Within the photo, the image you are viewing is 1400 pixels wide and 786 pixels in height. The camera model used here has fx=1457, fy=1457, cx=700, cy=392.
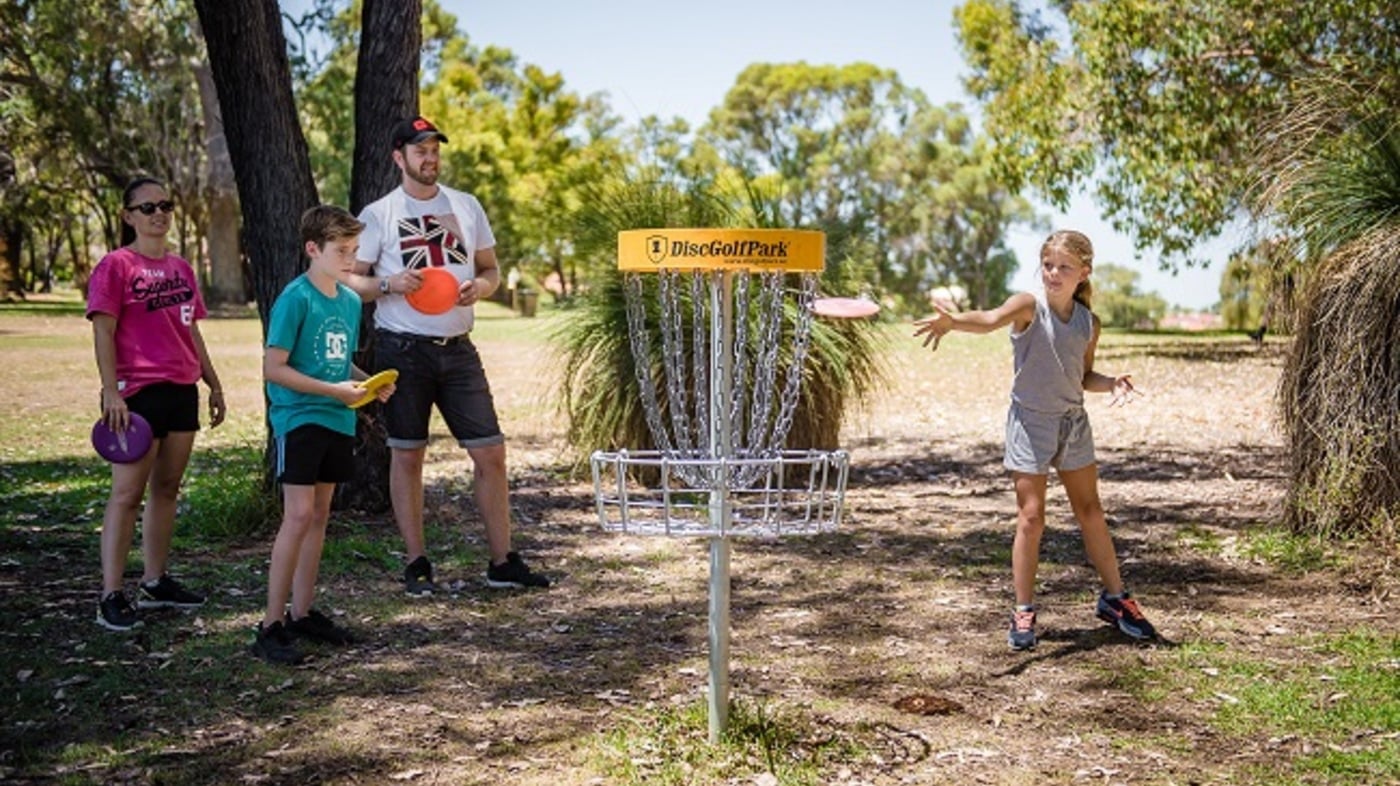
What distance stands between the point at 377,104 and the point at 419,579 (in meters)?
3.11

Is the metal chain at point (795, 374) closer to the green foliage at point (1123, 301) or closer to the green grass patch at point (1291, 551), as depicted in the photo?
the green grass patch at point (1291, 551)

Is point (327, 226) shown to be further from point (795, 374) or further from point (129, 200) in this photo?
point (795, 374)

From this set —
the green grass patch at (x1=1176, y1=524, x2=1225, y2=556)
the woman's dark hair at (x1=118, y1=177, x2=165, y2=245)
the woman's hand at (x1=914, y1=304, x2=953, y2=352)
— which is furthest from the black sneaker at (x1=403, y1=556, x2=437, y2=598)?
the green grass patch at (x1=1176, y1=524, x2=1225, y2=556)

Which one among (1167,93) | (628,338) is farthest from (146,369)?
(1167,93)

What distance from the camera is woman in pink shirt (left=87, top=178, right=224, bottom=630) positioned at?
5719 millimetres

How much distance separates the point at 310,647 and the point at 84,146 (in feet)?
132

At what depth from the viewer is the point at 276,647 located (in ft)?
17.3

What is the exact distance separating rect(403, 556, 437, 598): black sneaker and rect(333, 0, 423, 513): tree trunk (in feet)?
6.42

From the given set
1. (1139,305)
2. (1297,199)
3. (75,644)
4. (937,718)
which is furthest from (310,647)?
(1139,305)

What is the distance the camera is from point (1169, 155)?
20.0 meters

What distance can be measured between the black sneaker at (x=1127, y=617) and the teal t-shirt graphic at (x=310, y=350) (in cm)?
300

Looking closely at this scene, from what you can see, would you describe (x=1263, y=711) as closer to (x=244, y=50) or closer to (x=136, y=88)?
(x=244, y=50)

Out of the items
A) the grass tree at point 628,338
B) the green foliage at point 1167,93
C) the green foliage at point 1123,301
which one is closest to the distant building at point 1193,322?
the green foliage at point 1123,301

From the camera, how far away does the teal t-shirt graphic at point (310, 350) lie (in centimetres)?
526
